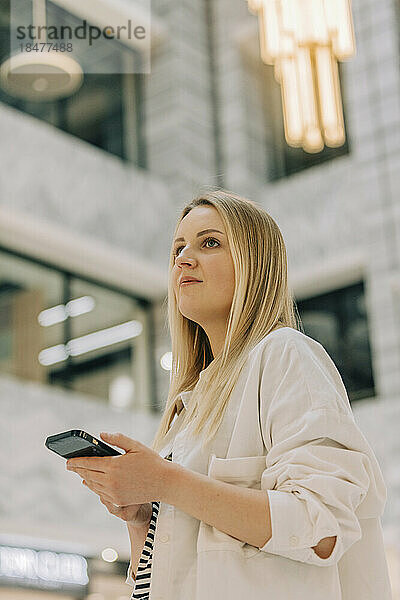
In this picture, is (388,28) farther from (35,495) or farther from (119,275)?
(35,495)

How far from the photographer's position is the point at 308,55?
8.66 m

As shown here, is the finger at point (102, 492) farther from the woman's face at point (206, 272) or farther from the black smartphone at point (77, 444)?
the woman's face at point (206, 272)

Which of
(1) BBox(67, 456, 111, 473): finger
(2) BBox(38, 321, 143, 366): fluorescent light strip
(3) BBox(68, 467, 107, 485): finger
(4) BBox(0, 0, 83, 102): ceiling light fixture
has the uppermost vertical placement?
(4) BBox(0, 0, 83, 102): ceiling light fixture

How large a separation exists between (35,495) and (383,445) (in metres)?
3.57

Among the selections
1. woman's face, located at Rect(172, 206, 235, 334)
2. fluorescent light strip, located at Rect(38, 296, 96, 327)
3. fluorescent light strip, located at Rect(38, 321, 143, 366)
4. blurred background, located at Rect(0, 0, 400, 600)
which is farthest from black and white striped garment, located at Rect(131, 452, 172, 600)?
fluorescent light strip, located at Rect(38, 296, 96, 327)

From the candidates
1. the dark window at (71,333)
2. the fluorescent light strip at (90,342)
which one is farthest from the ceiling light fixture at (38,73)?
the fluorescent light strip at (90,342)

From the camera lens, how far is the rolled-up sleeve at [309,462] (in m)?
1.46

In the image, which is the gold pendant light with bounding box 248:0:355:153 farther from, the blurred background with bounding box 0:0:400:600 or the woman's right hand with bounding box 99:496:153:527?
the woman's right hand with bounding box 99:496:153:527

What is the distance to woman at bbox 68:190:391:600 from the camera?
1.49 meters

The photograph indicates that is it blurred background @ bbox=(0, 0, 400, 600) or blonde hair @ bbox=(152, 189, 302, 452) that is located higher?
blurred background @ bbox=(0, 0, 400, 600)

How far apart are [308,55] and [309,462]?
300 inches

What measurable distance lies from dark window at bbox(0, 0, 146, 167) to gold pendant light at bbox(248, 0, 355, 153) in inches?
91.9

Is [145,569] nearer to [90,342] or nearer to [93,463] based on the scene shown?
[93,463]

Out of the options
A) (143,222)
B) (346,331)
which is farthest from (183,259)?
(143,222)
